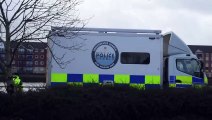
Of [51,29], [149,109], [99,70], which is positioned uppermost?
[51,29]

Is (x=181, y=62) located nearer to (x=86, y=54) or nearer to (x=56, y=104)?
(x=86, y=54)

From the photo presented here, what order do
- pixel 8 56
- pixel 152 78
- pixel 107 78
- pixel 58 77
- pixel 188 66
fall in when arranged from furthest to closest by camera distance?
1. pixel 188 66
2. pixel 152 78
3. pixel 107 78
4. pixel 58 77
5. pixel 8 56

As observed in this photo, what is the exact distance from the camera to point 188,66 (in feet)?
48.9

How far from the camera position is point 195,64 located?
1501cm

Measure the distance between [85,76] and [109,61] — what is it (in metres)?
0.87

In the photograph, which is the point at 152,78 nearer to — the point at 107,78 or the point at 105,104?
the point at 107,78

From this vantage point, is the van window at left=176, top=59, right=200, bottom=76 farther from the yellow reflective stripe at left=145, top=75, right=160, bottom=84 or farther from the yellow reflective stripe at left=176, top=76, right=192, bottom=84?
the yellow reflective stripe at left=145, top=75, right=160, bottom=84

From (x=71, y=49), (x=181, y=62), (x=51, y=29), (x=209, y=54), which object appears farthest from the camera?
(x=209, y=54)

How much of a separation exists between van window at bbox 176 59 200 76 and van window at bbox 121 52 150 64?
1322 mm

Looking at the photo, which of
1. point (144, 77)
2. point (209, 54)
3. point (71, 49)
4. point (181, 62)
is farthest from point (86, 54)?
point (209, 54)

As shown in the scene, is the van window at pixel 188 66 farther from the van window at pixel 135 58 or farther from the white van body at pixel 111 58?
the van window at pixel 135 58

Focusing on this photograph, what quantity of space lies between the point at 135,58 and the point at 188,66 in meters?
2.03

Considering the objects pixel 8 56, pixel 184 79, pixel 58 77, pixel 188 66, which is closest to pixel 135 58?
pixel 184 79

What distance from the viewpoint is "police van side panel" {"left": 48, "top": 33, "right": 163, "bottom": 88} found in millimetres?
13742
